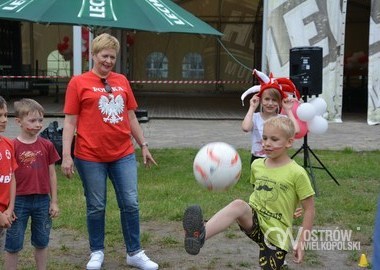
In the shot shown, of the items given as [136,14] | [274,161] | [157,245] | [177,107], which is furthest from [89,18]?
[177,107]

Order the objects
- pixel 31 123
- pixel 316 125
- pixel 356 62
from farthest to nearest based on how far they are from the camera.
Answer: pixel 356 62 → pixel 316 125 → pixel 31 123

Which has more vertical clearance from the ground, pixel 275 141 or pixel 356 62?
pixel 356 62

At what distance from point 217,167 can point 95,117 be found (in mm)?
1034

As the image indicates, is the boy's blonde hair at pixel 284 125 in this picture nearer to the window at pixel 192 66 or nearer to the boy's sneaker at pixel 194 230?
the boy's sneaker at pixel 194 230

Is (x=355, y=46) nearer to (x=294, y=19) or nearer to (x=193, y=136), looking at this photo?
(x=294, y=19)

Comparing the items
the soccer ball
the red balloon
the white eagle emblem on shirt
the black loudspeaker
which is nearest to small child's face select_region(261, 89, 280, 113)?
the soccer ball

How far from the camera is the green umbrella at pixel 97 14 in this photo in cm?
773

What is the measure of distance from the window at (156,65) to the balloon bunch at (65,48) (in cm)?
374

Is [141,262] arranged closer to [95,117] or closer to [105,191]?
[105,191]

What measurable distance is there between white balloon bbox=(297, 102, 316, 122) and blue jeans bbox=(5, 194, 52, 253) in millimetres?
3461

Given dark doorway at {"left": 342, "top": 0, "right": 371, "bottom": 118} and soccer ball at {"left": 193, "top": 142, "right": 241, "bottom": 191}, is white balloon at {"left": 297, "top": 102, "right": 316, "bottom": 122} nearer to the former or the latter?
soccer ball at {"left": 193, "top": 142, "right": 241, "bottom": 191}

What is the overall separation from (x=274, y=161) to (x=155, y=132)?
973cm

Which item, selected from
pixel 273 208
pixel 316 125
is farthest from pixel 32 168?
pixel 316 125

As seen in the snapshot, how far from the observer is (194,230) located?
380 cm
